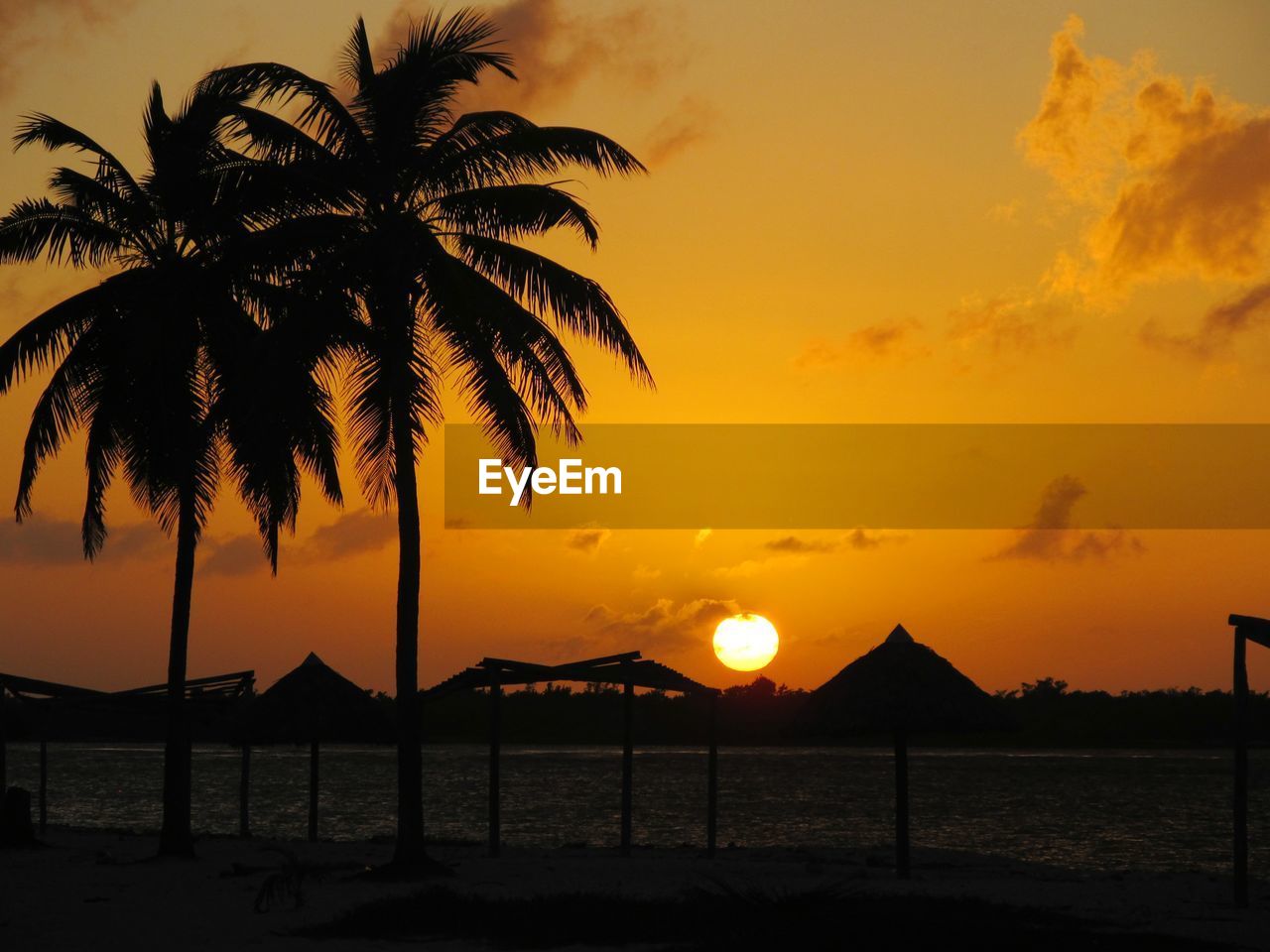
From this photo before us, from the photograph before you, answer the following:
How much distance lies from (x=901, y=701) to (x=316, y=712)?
10596 mm

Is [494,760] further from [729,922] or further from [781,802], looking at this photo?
[781,802]

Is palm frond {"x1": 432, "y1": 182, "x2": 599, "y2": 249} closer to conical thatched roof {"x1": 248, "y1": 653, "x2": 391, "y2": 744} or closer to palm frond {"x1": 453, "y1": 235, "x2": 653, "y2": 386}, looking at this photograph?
palm frond {"x1": 453, "y1": 235, "x2": 653, "y2": 386}

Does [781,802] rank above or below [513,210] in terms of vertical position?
below

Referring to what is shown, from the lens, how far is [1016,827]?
4169 centimetres

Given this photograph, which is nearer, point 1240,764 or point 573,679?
point 1240,764

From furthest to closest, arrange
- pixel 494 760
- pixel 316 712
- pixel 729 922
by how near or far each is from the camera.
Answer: pixel 316 712 < pixel 494 760 < pixel 729 922

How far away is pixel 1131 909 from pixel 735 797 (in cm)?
4327

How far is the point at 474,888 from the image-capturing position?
54.1 feet

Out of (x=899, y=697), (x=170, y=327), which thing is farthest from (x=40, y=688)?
(x=899, y=697)

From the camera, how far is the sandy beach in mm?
13070

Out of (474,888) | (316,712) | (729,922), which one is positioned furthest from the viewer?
(316,712)

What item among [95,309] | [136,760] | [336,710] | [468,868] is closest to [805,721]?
[468,868]

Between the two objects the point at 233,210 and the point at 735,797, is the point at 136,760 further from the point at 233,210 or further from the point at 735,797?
the point at 233,210

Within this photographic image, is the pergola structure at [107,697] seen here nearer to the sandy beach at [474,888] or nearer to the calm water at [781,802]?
the sandy beach at [474,888]
